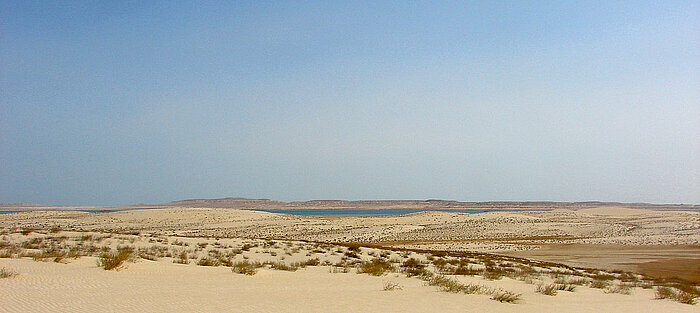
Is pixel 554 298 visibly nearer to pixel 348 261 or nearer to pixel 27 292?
pixel 348 261

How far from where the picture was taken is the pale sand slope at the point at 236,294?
727cm

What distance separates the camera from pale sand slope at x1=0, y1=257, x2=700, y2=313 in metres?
7.27

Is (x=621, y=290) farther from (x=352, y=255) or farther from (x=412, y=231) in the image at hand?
(x=412, y=231)

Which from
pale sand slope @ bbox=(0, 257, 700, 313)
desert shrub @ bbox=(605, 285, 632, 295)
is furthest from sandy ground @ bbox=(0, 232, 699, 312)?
desert shrub @ bbox=(605, 285, 632, 295)

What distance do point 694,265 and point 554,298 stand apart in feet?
61.1

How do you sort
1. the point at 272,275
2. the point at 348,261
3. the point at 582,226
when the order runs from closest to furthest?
the point at 272,275 < the point at 348,261 < the point at 582,226

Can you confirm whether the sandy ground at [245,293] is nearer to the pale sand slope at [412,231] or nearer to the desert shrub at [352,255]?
the desert shrub at [352,255]

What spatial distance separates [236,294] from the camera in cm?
854

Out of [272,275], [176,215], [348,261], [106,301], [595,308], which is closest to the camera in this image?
[106,301]

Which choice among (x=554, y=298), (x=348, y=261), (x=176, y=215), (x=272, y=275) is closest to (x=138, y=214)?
(x=176, y=215)

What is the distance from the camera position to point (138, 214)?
69062 mm

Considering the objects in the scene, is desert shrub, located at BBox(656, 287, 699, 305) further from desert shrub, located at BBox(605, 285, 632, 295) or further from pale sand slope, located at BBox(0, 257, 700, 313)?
desert shrub, located at BBox(605, 285, 632, 295)

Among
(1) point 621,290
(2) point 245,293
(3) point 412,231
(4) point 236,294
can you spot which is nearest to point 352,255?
(1) point 621,290

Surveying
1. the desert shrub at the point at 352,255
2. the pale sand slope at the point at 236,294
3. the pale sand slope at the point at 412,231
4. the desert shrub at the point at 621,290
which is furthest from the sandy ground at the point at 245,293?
the pale sand slope at the point at 412,231
